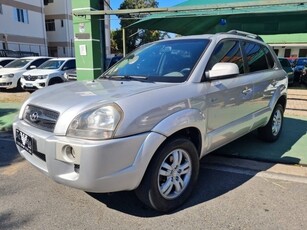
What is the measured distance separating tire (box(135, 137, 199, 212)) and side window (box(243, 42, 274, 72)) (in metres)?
1.95

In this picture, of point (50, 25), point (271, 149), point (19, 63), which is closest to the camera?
point (271, 149)

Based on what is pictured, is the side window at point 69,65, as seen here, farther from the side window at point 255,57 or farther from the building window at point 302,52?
the building window at point 302,52

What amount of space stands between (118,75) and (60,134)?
5.12 feet

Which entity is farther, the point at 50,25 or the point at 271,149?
the point at 50,25

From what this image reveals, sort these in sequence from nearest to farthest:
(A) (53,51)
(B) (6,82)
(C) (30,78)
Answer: (C) (30,78) < (B) (6,82) < (A) (53,51)

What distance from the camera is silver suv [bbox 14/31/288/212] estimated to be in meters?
2.64

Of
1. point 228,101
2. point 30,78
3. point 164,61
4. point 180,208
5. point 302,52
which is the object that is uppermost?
point 164,61

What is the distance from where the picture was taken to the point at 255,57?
15.8 ft

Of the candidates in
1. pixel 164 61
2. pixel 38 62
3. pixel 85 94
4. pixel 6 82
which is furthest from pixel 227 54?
pixel 38 62

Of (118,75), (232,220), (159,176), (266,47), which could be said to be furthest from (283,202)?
(266,47)

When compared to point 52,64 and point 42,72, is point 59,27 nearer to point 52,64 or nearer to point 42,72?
point 52,64

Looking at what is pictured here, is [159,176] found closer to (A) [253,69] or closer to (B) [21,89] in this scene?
(A) [253,69]

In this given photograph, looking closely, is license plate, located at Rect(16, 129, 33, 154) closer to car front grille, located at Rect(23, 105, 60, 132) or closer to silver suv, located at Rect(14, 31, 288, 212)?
silver suv, located at Rect(14, 31, 288, 212)

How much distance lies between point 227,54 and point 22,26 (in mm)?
32116
